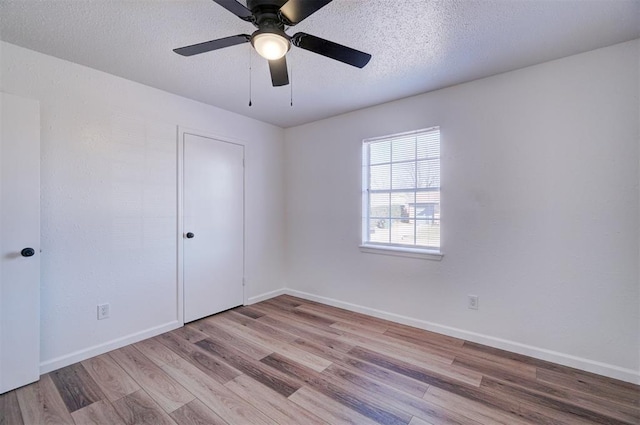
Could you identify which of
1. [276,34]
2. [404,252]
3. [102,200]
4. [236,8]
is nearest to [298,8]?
[276,34]

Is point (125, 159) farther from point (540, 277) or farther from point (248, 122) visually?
point (540, 277)

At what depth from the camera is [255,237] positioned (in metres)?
3.89

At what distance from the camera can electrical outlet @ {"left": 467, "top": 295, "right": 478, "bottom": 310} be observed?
2.69 metres

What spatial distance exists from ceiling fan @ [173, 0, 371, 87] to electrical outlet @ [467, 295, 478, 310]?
231 centimetres

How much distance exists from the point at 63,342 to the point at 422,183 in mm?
3541

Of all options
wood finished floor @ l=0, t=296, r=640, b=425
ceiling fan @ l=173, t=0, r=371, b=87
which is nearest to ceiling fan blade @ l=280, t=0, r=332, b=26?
ceiling fan @ l=173, t=0, r=371, b=87

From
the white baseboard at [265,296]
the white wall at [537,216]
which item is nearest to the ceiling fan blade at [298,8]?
the white wall at [537,216]

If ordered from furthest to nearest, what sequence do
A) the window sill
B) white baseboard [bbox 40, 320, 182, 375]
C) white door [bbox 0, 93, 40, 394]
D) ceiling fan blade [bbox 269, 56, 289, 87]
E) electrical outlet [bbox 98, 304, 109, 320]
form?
the window sill < electrical outlet [bbox 98, 304, 109, 320] < white baseboard [bbox 40, 320, 182, 375] < white door [bbox 0, 93, 40, 394] < ceiling fan blade [bbox 269, 56, 289, 87]

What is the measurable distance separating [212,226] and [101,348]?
4.91 feet

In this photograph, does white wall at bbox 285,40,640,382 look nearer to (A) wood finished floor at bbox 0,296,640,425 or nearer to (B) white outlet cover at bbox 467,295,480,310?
(B) white outlet cover at bbox 467,295,480,310

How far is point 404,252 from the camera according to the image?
10.1 feet

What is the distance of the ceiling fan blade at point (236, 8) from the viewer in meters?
1.25

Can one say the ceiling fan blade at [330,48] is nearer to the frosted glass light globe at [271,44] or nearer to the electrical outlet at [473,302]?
the frosted glass light globe at [271,44]

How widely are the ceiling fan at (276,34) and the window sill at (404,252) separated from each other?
1.99 m
